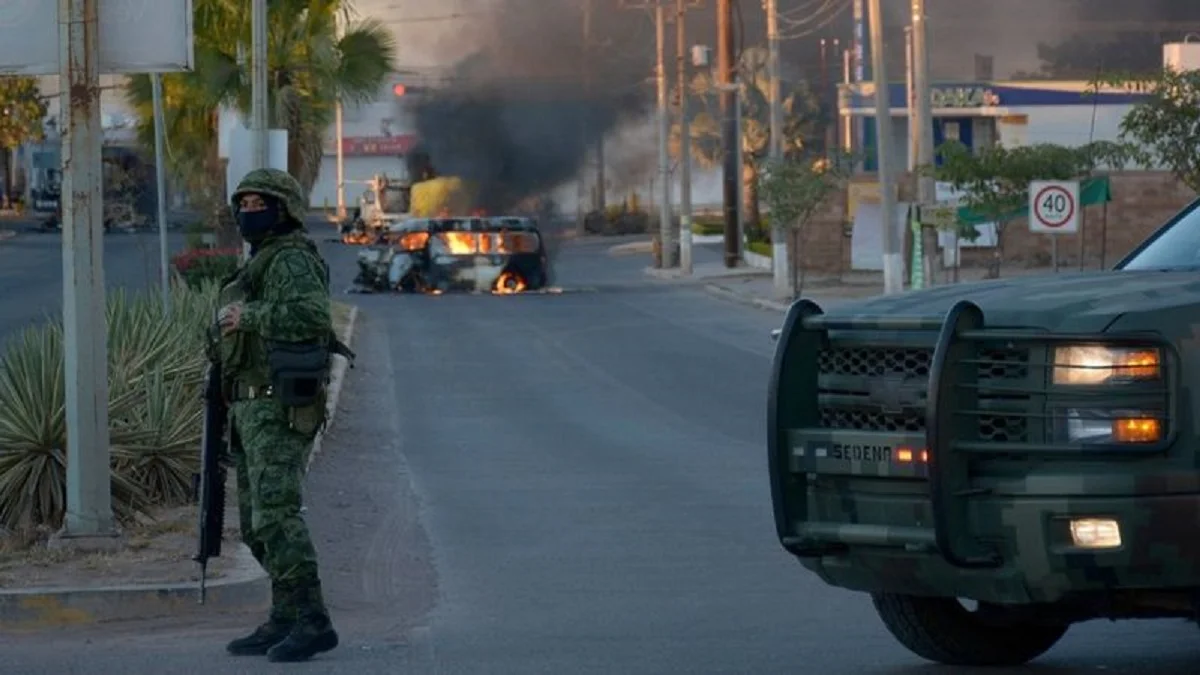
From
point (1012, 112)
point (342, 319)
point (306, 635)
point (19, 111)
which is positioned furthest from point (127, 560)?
point (19, 111)

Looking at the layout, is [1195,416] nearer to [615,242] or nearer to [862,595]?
[862,595]

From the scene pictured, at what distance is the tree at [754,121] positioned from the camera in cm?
7262

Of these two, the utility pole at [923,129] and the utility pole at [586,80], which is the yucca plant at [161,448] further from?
the utility pole at [586,80]

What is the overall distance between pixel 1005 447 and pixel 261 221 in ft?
10.1

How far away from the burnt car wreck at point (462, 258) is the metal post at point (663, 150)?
9.73m

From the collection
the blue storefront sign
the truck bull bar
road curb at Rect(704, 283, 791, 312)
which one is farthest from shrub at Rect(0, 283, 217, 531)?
the blue storefront sign

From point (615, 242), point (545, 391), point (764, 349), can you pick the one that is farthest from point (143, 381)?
point (615, 242)

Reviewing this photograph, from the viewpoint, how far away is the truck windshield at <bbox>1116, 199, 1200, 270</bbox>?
788 cm

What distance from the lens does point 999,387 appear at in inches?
257

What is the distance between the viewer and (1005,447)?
646 centimetres

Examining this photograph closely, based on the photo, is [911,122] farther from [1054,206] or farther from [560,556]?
[560,556]

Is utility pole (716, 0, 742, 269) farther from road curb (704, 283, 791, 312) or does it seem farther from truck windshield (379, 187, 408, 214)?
truck windshield (379, 187, 408, 214)

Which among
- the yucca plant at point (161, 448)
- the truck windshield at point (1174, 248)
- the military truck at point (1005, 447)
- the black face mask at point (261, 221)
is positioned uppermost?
the black face mask at point (261, 221)

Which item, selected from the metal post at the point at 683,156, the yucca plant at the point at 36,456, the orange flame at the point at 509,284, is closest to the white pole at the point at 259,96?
the yucca plant at the point at 36,456
